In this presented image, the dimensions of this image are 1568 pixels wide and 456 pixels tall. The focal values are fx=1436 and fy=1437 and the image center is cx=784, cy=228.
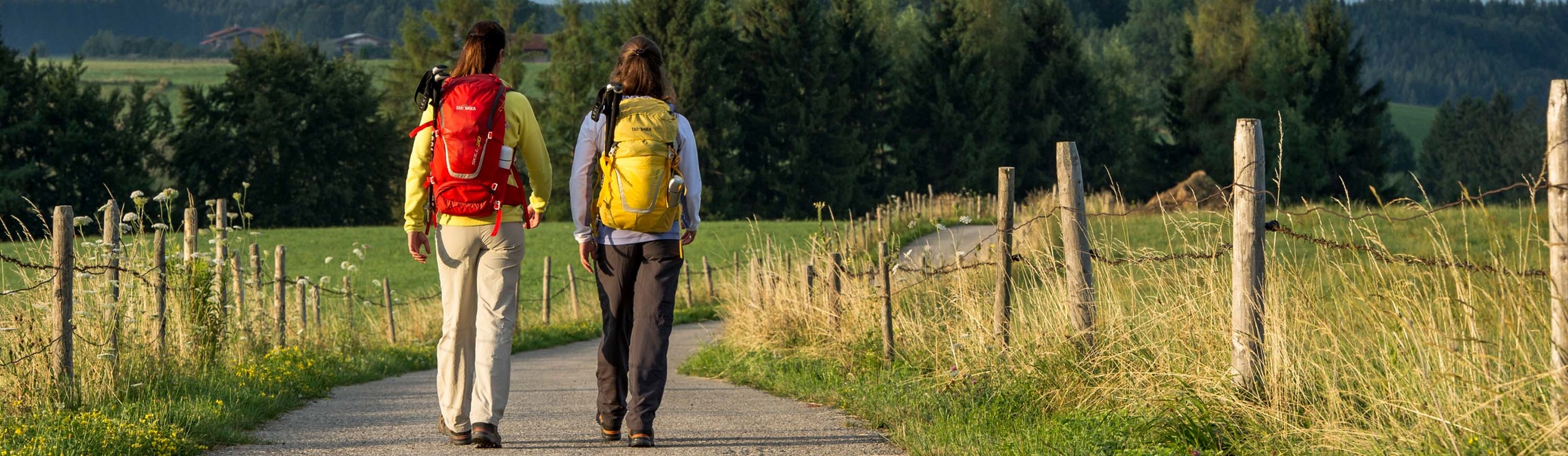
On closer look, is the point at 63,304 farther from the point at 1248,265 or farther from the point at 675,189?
the point at 1248,265

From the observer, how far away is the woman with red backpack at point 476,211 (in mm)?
6188

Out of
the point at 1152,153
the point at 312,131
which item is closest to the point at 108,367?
the point at 312,131

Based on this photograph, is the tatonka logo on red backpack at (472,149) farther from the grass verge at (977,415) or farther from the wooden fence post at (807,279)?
the wooden fence post at (807,279)

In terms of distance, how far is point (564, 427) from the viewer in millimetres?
7426

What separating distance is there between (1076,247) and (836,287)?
152 inches

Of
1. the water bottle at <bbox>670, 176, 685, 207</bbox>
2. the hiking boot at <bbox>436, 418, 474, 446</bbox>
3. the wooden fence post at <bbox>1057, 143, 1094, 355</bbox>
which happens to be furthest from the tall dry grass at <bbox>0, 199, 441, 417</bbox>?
the wooden fence post at <bbox>1057, 143, 1094, 355</bbox>

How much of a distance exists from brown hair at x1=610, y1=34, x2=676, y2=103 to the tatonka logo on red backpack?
21.0 inches

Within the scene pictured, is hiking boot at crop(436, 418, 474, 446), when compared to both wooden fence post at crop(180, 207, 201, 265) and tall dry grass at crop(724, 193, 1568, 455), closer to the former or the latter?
tall dry grass at crop(724, 193, 1568, 455)

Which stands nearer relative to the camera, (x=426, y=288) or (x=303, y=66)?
(x=426, y=288)

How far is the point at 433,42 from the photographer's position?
2589 inches

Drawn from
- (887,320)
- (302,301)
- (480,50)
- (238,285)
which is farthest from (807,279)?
(302,301)

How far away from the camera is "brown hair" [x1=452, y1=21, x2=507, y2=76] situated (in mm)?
6254

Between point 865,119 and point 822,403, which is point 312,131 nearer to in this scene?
point 865,119

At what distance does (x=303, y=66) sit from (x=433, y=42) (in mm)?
9891
